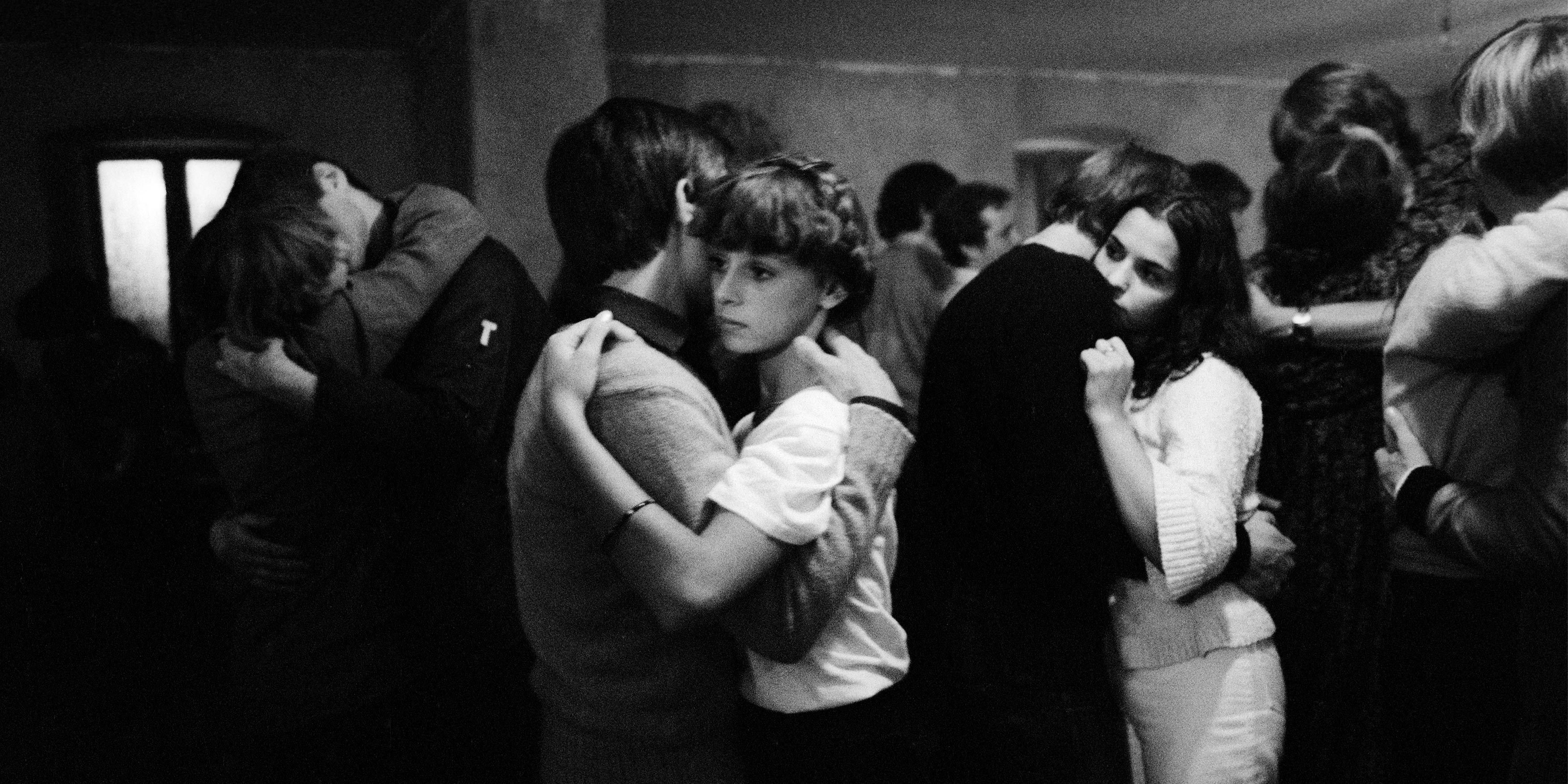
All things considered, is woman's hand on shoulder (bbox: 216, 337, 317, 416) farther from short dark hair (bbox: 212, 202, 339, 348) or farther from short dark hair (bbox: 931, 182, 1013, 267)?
short dark hair (bbox: 931, 182, 1013, 267)

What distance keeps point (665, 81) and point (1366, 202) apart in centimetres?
534

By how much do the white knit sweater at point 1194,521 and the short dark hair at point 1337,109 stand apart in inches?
44.6

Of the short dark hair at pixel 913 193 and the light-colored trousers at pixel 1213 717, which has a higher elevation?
the short dark hair at pixel 913 193

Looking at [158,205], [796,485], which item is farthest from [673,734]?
[158,205]

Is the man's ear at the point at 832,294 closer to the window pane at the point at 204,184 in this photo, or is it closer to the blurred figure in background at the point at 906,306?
the blurred figure in background at the point at 906,306

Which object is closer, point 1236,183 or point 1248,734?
point 1248,734

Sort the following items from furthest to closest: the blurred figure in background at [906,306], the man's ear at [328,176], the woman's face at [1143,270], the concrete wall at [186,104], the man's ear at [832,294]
Result: the concrete wall at [186,104] → the blurred figure in background at [906,306] → the man's ear at [328,176] → the woman's face at [1143,270] → the man's ear at [832,294]

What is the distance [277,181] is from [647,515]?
3.49 feet

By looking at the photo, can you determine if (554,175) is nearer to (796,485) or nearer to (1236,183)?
(796,485)

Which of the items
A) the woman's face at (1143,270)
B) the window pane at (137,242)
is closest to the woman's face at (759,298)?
the woman's face at (1143,270)

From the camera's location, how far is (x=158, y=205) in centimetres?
577

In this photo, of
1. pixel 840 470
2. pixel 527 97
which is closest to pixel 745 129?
pixel 840 470

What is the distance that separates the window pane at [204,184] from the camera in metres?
5.69

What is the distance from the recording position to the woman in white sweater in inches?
62.7
